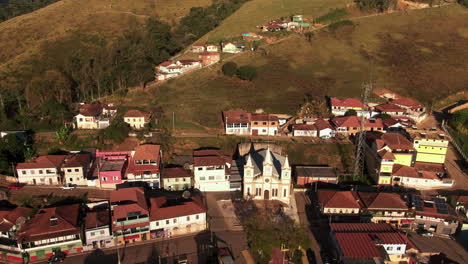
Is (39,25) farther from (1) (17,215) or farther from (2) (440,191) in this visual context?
(2) (440,191)

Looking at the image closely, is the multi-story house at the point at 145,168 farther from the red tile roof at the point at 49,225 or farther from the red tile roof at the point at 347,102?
the red tile roof at the point at 347,102

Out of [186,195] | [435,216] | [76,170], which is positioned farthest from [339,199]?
[76,170]

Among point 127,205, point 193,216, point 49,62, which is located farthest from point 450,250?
point 49,62

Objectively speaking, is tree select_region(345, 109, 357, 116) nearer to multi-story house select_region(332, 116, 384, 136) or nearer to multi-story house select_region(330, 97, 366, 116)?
multi-story house select_region(330, 97, 366, 116)

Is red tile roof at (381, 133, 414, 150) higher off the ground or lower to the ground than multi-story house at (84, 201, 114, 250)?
higher

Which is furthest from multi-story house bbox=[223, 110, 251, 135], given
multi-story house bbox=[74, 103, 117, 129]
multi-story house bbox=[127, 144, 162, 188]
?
multi-story house bbox=[74, 103, 117, 129]

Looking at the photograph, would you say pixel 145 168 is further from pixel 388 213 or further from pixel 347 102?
pixel 347 102
